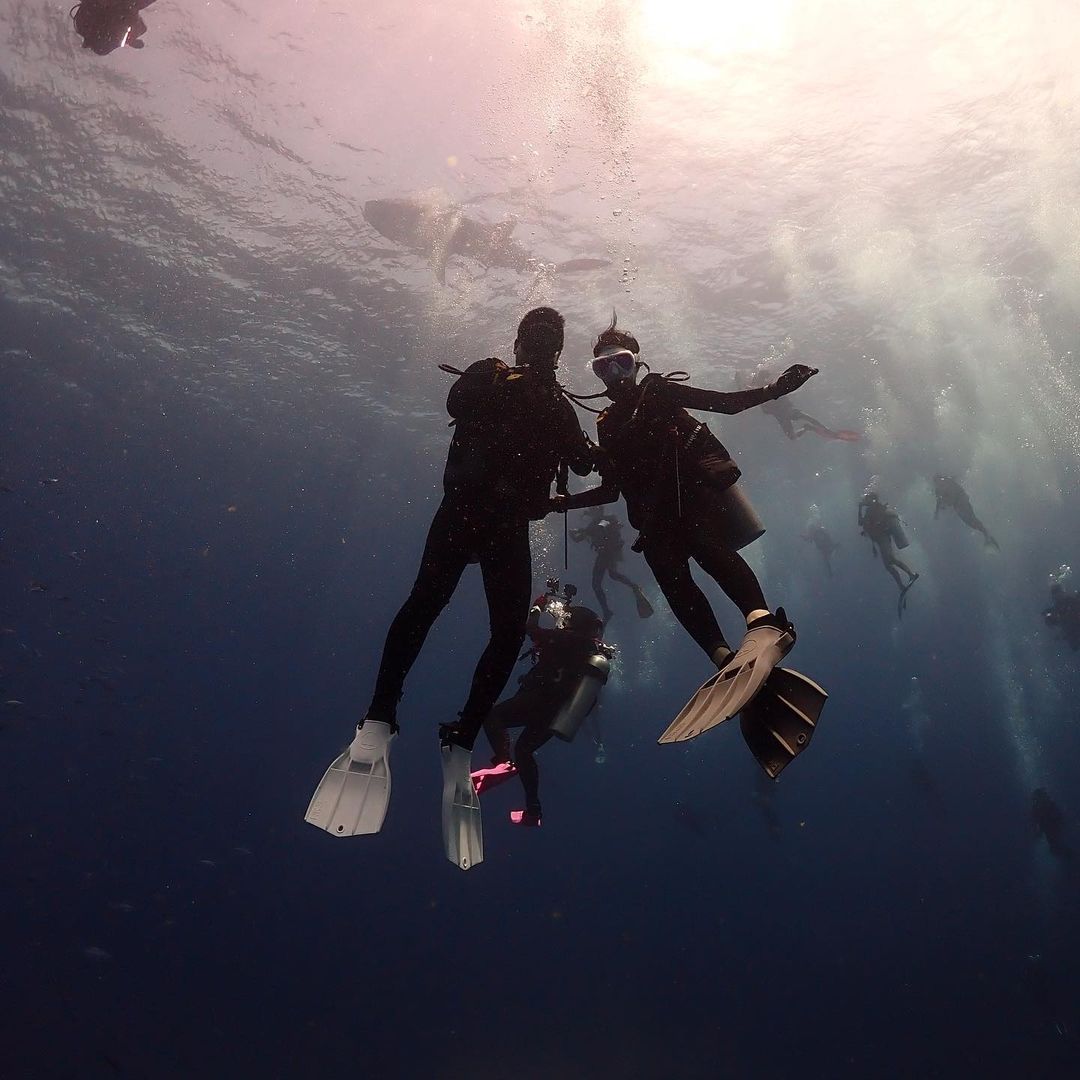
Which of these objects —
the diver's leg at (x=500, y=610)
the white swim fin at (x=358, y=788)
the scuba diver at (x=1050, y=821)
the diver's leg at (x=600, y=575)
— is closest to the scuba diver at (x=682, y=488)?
the diver's leg at (x=500, y=610)

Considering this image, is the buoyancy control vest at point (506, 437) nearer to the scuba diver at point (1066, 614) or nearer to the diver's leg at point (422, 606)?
the diver's leg at point (422, 606)

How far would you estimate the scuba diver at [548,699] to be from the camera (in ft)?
21.5

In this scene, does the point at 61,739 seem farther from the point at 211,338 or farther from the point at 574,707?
the point at 574,707

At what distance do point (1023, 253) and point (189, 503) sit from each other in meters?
62.8

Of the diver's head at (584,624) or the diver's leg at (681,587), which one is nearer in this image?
the diver's leg at (681,587)

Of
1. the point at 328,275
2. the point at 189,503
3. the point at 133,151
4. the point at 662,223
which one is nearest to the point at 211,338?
the point at 328,275

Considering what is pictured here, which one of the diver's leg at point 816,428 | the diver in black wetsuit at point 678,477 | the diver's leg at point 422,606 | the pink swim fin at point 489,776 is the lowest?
the pink swim fin at point 489,776

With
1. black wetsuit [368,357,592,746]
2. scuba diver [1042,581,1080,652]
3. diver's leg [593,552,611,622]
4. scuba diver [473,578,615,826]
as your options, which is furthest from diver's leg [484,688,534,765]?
scuba diver [1042,581,1080,652]

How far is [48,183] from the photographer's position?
17.0m

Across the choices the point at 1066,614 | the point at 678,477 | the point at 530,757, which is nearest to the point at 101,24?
the point at 678,477

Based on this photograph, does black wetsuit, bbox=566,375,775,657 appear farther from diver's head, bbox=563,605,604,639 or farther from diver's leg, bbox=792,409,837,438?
diver's leg, bbox=792,409,837,438

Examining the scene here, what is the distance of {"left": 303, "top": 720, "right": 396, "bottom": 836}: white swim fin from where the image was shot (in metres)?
3.05

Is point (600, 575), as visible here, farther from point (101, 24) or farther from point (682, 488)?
point (101, 24)

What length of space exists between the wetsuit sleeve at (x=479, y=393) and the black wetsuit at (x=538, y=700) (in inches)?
163
